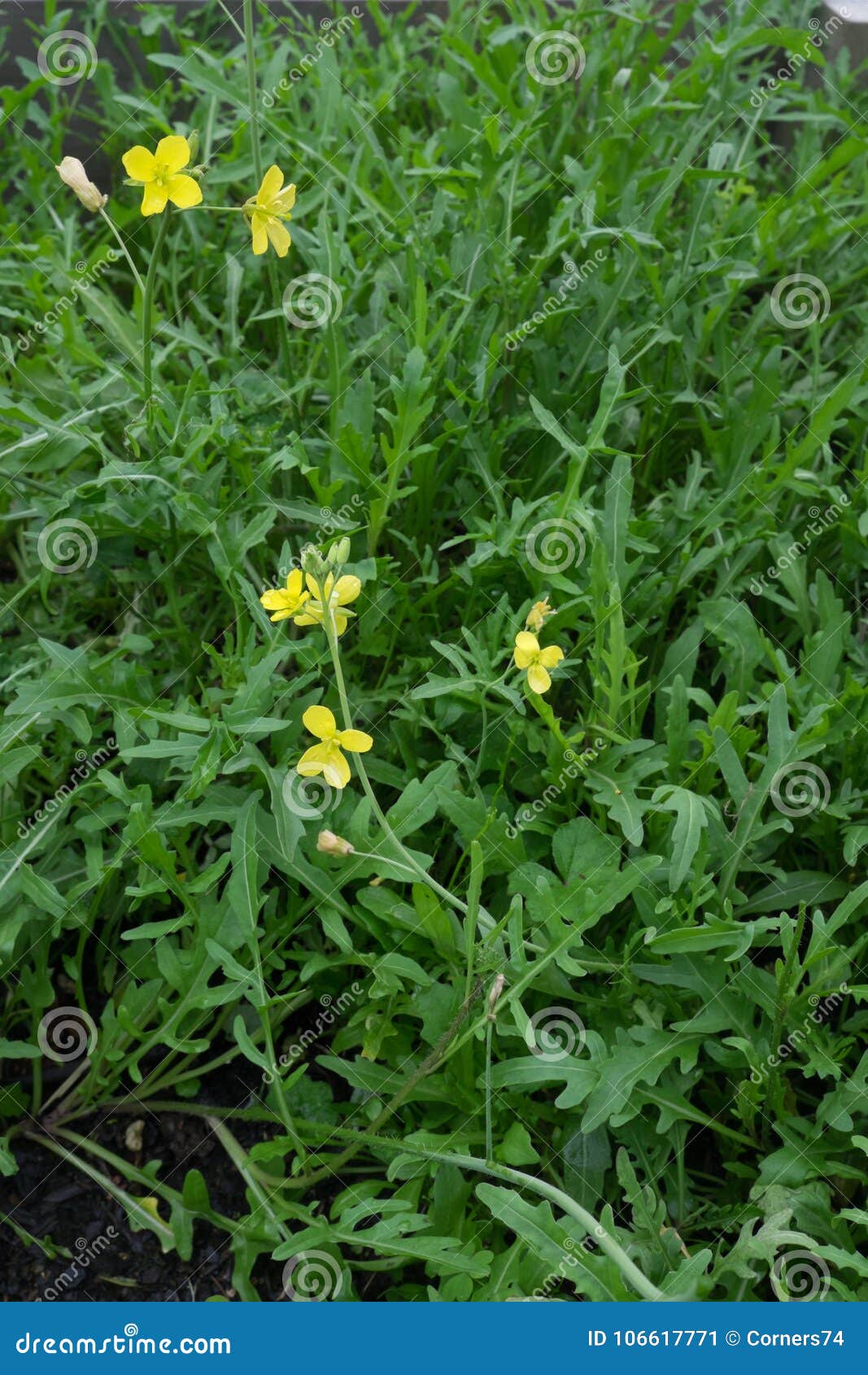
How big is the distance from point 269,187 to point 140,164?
18 centimetres

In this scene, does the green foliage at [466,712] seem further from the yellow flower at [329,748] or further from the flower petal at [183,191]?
the flower petal at [183,191]

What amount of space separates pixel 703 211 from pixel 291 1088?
179 cm

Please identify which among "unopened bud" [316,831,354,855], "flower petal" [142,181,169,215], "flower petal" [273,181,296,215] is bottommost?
"unopened bud" [316,831,354,855]

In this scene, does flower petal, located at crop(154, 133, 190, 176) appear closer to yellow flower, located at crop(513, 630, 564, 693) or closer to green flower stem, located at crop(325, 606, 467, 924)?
green flower stem, located at crop(325, 606, 467, 924)

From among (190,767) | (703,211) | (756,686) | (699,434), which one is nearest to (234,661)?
(190,767)

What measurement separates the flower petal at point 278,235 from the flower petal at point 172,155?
144 mm

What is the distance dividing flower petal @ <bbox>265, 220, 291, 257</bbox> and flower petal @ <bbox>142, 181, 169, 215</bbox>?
0.15m

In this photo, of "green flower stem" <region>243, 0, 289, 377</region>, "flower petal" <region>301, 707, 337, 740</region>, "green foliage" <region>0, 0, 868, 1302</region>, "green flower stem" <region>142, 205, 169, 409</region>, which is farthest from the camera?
"green flower stem" <region>243, 0, 289, 377</region>

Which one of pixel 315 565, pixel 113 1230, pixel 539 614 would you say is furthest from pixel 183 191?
pixel 113 1230

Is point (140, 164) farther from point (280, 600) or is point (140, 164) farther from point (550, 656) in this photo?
point (550, 656)

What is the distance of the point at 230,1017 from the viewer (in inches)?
75.4

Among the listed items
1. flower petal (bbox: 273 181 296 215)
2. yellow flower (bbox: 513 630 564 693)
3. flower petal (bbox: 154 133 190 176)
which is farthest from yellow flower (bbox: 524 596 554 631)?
flower petal (bbox: 154 133 190 176)

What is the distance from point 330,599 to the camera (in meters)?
1.54

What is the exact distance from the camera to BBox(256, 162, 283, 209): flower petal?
5.73ft
